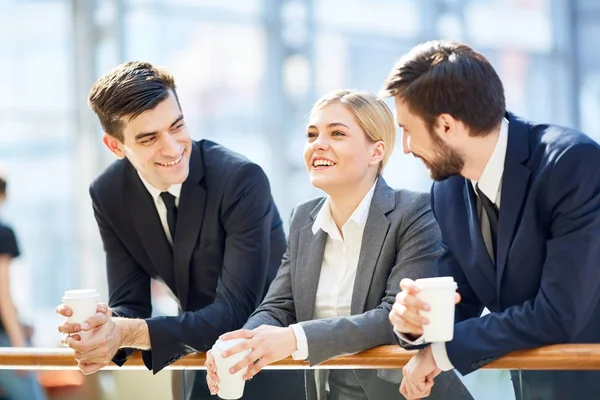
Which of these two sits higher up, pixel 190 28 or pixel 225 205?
pixel 190 28

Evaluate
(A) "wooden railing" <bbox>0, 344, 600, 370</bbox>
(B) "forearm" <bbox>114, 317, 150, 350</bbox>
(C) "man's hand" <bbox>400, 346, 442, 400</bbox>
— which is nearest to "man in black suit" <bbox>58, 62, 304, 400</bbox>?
(B) "forearm" <bbox>114, 317, 150, 350</bbox>

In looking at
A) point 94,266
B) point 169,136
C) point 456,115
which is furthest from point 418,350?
point 94,266

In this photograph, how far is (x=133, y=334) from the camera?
111 inches

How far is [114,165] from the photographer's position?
11.1 feet

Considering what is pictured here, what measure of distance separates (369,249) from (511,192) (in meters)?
0.49

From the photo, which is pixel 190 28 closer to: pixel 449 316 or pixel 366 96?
pixel 366 96

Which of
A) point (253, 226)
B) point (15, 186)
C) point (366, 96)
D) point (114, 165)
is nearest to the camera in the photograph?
point (366, 96)

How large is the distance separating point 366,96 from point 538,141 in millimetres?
639

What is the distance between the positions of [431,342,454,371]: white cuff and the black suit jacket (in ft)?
2.65

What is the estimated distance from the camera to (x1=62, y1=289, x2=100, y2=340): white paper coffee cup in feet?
8.46

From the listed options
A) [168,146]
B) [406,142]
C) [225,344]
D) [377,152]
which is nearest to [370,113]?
[377,152]

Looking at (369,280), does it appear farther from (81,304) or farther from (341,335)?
(81,304)

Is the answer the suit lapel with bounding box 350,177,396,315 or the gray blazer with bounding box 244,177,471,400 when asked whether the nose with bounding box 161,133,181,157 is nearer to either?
the gray blazer with bounding box 244,177,471,400

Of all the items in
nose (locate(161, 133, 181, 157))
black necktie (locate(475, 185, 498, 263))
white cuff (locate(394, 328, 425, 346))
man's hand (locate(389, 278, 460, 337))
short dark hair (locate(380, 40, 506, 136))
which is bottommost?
white cuff (locate(394, 328, 425, 346))
